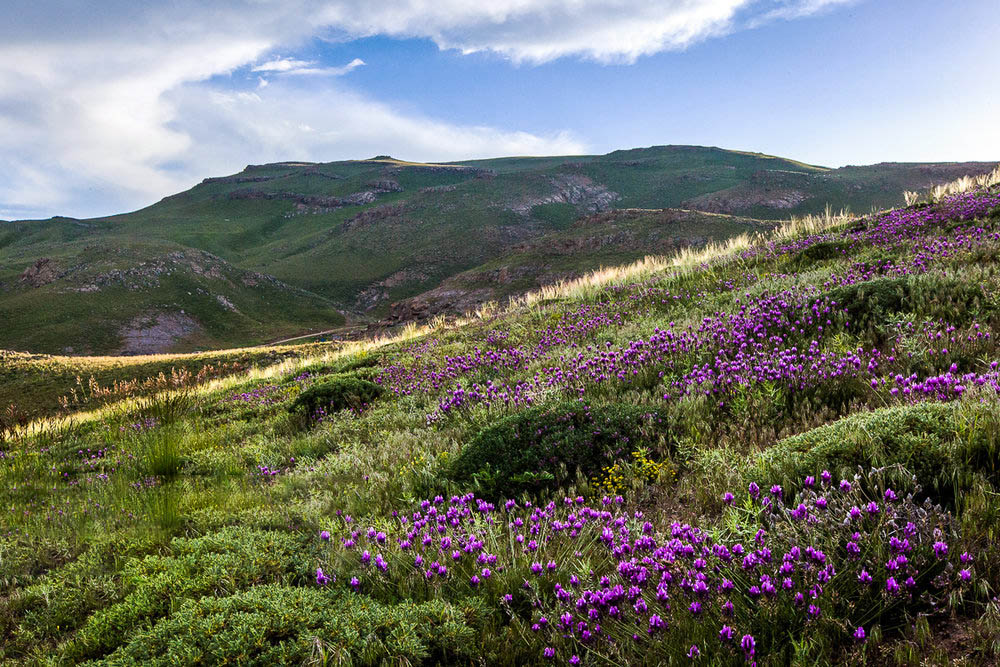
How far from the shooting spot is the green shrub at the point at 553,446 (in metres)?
4.48

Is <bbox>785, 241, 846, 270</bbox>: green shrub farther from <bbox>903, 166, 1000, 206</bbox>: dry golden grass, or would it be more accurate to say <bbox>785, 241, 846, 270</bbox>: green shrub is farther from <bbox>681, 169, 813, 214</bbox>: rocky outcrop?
<bbox>681, 169, 813, 214</bbox>: rocky outcrop

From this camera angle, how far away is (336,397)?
966 cm

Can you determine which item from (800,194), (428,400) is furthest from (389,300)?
(428,400)

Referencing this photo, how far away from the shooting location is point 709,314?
8914 mm

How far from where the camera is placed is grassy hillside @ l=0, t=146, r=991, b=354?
243 ft

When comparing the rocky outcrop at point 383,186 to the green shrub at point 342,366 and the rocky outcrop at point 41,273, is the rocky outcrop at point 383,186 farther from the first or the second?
the green shrub at point 342,366

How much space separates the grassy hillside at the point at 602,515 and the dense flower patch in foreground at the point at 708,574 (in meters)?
0.01

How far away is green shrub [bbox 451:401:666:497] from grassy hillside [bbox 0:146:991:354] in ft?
213

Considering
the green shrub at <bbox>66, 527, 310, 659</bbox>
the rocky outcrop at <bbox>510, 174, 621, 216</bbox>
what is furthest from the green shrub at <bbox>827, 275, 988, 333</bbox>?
the rocky outcrop at <bbox>510, 174, 621, 216</bbox>

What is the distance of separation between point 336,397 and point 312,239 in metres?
143

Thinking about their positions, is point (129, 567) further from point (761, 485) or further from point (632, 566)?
point (761, 485)

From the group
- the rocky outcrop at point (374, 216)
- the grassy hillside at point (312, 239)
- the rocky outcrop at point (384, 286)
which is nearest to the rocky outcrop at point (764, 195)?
the grassy hillside at point (312, 239)

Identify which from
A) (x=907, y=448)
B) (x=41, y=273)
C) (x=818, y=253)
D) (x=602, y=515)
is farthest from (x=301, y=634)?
(x=41, y=273)

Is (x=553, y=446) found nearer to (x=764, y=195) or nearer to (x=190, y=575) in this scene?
(x=190, y=575)
